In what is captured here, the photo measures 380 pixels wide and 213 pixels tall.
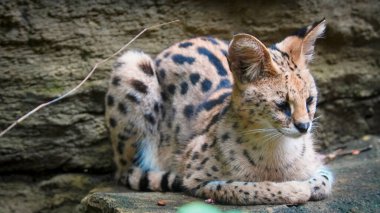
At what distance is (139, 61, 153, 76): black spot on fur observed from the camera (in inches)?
209

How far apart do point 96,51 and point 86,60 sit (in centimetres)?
11

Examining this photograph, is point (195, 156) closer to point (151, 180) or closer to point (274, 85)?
point (151, 180)

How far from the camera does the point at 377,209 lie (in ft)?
13.5

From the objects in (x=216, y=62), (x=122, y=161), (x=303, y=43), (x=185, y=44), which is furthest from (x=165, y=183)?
(x=303, y=43)

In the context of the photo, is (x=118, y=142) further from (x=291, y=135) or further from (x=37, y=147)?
(x=291, y=135)

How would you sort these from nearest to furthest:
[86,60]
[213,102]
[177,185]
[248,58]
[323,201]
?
1. [248,58]
2. [323,201]
3. [177,185]
4. [213,102]
5. [86,60]

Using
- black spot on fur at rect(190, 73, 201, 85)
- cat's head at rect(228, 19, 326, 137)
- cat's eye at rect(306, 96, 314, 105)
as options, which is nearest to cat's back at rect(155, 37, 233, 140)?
black spot on fur at rect(190, 73, 201, 85)

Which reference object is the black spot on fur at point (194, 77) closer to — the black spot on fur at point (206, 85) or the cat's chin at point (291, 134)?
the black spot on fur at point (206, 85)

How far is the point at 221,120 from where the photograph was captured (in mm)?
4637

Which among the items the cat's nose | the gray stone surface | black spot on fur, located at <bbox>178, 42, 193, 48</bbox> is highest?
black spot on fur, located at <bbox>178, 42, 193, 48</bbox>

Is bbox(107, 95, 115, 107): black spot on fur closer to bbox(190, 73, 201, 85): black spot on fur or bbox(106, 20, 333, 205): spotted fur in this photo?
bbox(106, 20, 333, 205): spotted fur

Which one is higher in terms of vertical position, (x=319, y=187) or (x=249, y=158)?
(x=249, y=158)

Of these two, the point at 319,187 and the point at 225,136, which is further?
the point at 225,136

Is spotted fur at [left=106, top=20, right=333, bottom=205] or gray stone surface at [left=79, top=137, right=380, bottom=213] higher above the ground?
spotted fur at [left=106, top=20, right=333, bottom=205]
